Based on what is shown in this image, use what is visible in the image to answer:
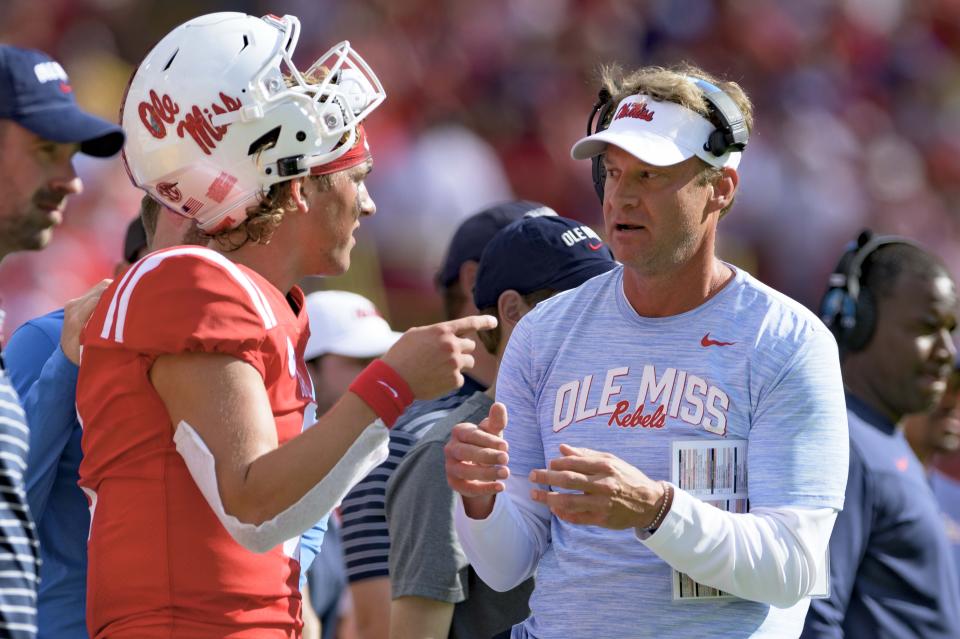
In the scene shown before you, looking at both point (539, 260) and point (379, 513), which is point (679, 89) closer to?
point (539, 260)

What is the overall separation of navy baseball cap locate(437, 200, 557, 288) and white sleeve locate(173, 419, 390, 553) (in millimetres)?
2036

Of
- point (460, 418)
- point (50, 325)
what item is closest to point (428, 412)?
point (460, 418)

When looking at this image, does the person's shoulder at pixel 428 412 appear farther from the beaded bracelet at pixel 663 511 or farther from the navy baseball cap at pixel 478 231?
the beaded bracelet at pixel 663 511

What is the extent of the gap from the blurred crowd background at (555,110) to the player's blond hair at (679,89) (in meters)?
3.49

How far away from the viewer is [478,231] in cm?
429

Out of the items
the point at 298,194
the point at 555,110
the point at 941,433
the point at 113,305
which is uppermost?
the point at 298,194

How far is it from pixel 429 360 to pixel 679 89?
89 cm

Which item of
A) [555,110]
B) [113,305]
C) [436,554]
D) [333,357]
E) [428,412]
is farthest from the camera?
[555,110]

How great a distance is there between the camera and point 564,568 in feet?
8.68

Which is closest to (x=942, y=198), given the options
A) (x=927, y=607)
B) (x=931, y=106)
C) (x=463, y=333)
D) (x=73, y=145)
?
(x=931, y=106)

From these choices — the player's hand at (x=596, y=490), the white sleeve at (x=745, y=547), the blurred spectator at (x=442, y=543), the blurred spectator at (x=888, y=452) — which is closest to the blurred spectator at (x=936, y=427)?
the blurred spectator at (x=888, y=452)

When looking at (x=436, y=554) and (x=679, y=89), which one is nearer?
(x=679, y=89)

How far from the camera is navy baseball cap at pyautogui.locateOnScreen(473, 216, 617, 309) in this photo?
138 inches

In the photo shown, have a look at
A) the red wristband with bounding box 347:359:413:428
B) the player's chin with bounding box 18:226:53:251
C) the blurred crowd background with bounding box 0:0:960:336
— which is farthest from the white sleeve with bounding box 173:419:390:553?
the blurred crowd background with bounding box 0:0:960:336
